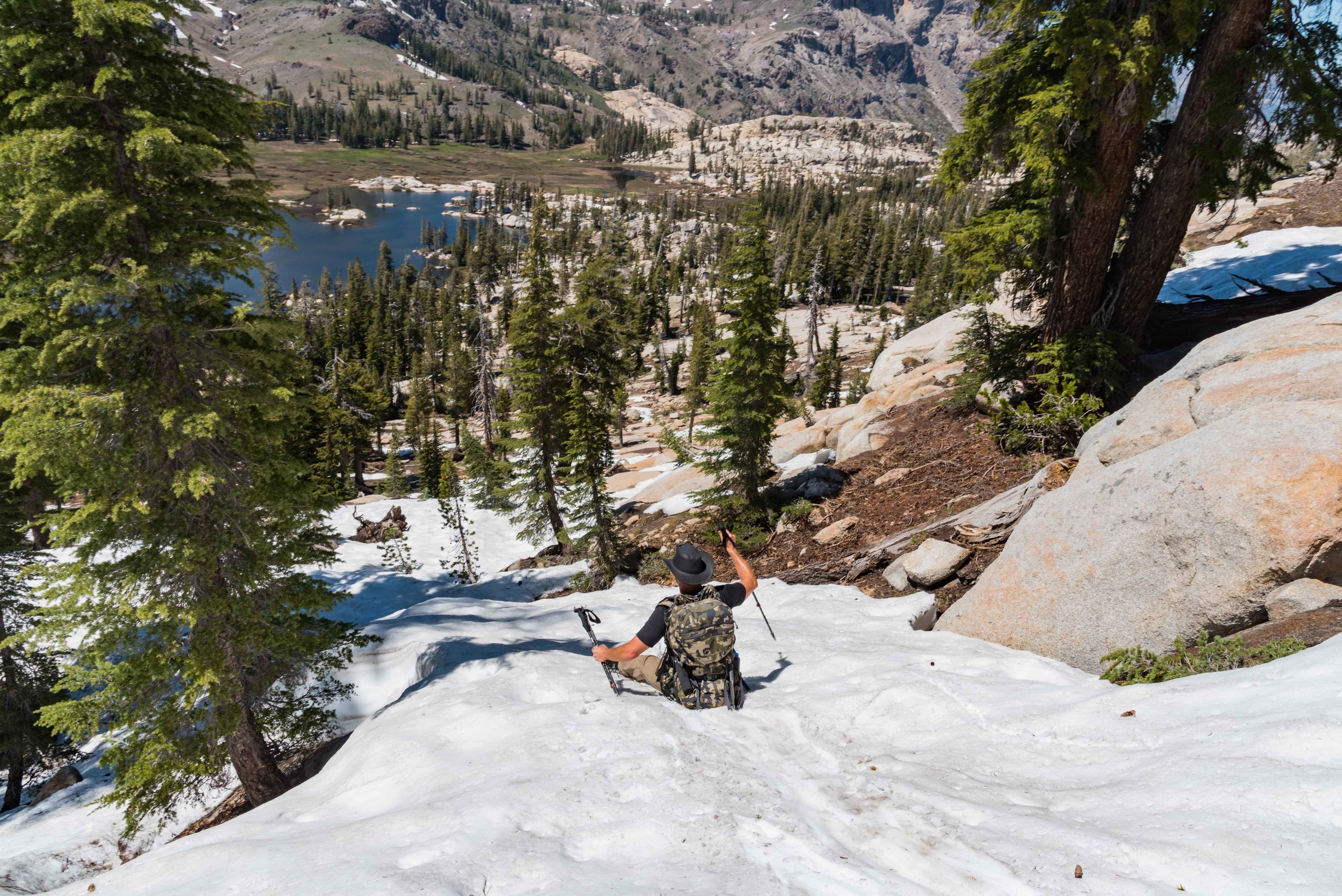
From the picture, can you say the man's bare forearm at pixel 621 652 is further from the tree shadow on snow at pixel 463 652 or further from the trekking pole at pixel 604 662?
the tree shadow on snow at pixel 463 652

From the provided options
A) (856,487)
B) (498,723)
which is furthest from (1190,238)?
(498,723)

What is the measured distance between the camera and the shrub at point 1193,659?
4453 millimetres

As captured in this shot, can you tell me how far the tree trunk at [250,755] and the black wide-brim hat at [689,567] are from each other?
5.26 m

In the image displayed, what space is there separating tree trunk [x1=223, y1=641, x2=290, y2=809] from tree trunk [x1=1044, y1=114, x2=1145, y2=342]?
1298 centimetres

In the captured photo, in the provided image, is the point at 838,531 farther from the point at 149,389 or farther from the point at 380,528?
the point at 380,528

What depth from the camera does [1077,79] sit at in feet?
28.0

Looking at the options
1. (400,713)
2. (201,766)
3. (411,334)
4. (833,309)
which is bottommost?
(411,334)

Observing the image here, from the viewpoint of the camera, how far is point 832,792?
161 inches

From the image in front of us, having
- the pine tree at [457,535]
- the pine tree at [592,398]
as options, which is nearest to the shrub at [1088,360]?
the pine tree at [592,398]

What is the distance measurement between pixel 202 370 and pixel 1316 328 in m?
12.8

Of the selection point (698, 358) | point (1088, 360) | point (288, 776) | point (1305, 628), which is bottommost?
point (698, 358)

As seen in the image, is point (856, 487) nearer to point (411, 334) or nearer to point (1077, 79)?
point (1077, 79)

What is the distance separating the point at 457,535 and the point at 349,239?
152628mm

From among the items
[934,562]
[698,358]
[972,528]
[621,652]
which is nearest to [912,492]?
[972,528]
